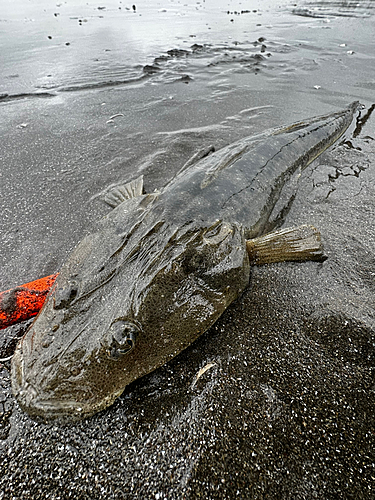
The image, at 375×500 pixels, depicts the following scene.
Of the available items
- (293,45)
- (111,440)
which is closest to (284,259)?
(111,440)

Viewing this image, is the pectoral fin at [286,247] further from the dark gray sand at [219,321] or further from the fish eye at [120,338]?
the fish eye at [120,338]

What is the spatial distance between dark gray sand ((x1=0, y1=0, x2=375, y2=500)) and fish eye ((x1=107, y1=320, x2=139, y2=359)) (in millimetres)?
291

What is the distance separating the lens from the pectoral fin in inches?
103

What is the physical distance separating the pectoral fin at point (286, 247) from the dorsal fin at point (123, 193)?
1.44 meters

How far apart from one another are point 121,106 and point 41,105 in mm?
1563

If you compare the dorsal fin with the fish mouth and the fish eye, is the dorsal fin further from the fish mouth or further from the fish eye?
the fish mouth

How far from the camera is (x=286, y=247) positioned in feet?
8.78

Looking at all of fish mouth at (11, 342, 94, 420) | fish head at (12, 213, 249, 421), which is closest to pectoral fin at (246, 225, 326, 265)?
fish head at (12, 213, 249, 421)

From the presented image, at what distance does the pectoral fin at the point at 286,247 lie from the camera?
2.60 metres

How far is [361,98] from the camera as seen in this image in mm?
5875

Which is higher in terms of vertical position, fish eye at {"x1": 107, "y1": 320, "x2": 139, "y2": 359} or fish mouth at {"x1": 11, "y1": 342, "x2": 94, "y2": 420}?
fish eye at {"x1": 107, "y1": 320, "x2": 139, "y2": 359}

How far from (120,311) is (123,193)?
5.98ft

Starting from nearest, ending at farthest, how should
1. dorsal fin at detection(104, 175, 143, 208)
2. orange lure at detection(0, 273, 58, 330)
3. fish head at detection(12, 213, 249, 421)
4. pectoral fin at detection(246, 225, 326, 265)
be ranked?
fish head at detection(12, 213, 249, 421) < orange lure at detection(0, 273, 58, 330) < pectoral fin at detection(246, 225, 326, 265) < dorsal fin at detection(104, 175, 143, 208)

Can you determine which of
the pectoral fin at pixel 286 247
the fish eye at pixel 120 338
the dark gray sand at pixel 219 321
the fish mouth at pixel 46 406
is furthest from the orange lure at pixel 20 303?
the pectoral fin at pixel 286 247
